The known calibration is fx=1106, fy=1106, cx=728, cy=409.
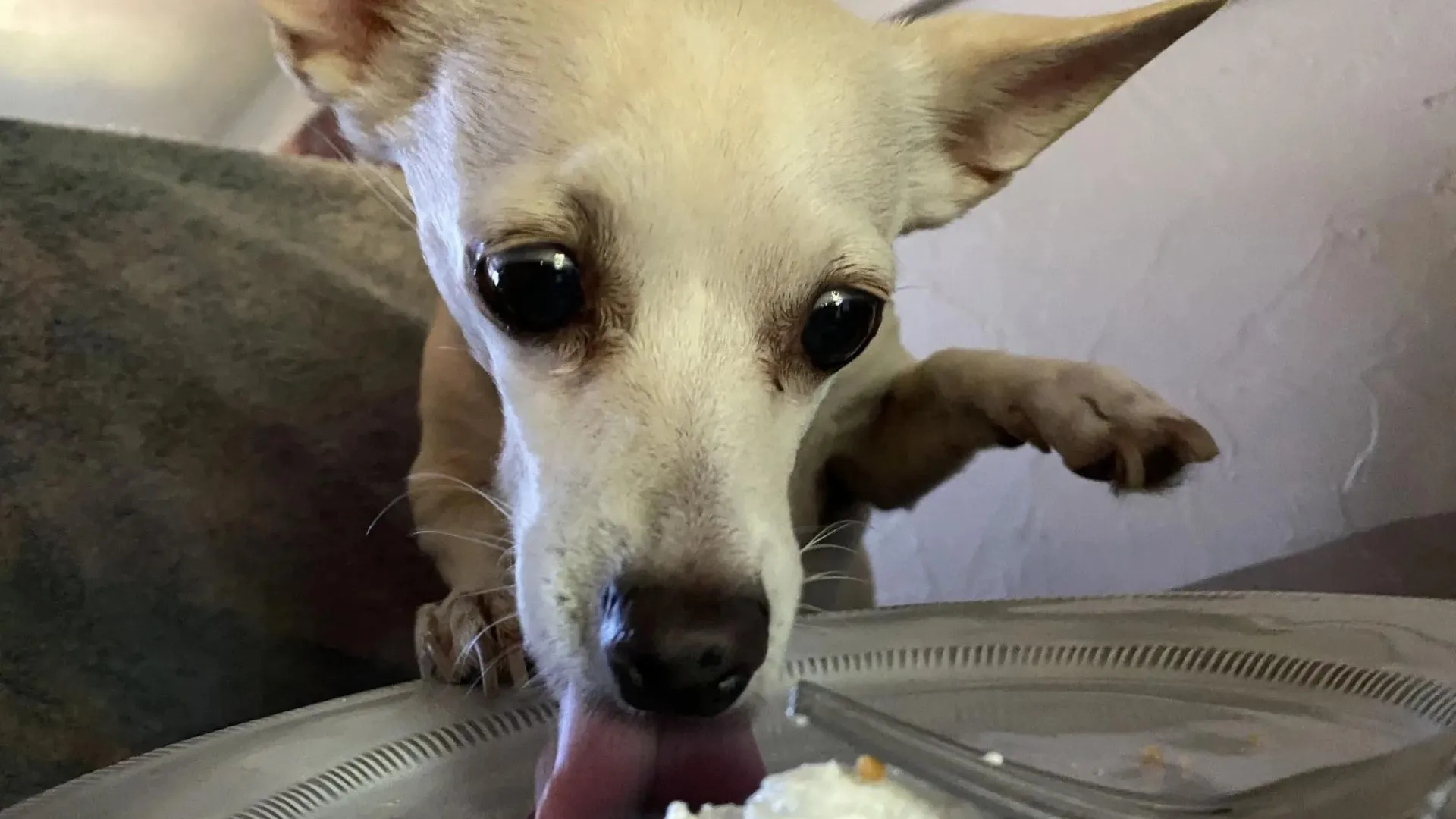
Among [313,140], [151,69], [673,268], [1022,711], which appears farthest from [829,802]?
[151,69]

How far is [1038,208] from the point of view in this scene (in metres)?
1.26

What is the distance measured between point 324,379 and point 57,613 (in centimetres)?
35

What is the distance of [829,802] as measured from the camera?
46 cm

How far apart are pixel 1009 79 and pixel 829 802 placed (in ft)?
1.77

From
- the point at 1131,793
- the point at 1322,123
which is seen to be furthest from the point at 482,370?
the point at 1322,123

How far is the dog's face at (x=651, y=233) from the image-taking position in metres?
0.59

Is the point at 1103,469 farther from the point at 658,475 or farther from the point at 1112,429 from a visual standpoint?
the point at 658,475

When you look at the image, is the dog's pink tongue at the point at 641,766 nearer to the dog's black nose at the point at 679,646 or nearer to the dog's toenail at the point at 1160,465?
the dog's black nose at the point at 679,646

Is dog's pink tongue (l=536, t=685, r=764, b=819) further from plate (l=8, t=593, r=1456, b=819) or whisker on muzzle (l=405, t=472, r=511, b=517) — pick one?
whisker on muzzle (l=405, t=472, r=511, b=517)

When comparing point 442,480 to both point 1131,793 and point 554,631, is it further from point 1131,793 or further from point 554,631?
point 1131,793

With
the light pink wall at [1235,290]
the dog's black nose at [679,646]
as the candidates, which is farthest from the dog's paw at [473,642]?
the light pink wall at [1235,290]

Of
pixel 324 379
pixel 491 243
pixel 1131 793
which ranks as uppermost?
pixel 491 243

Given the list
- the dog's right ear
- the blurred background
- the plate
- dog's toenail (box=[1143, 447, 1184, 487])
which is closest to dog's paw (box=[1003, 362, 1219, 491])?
dog's toenail (box=[1143, 447, 1184, 487])

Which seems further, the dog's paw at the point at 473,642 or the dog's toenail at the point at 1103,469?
the dog's toenail at the point at 1103,469
